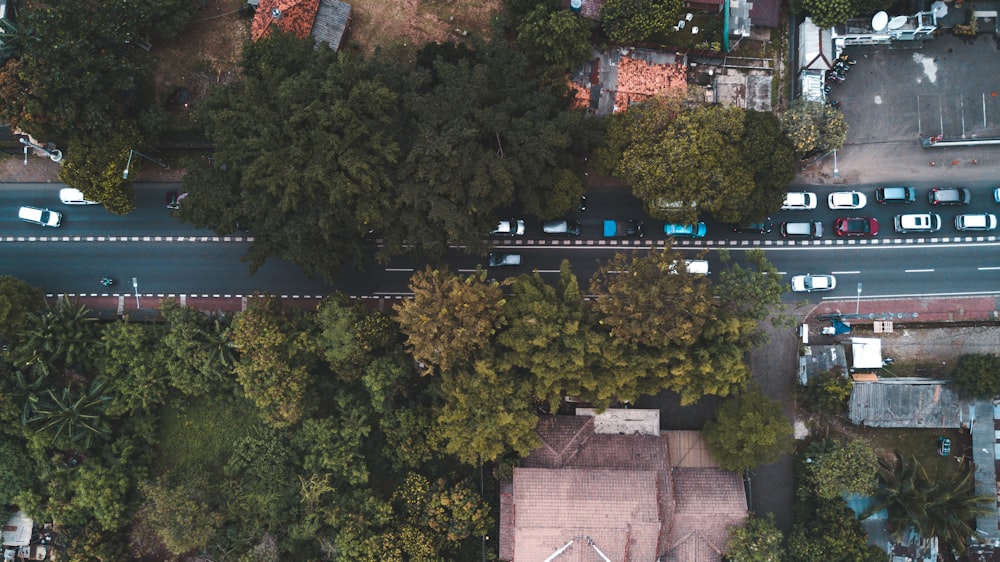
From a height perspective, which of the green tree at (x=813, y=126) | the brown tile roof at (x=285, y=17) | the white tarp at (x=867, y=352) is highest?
the brown tile roof at (x=285, y=17)

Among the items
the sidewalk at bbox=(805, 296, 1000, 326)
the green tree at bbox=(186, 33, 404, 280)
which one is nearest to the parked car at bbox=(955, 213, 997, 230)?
the sidewalk at bbox=(805, 296, 1000, 326)

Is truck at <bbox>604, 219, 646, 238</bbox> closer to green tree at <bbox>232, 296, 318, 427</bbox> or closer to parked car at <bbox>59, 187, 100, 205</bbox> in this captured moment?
green tree at <bbox>232, 296, 318, 427</bbox>

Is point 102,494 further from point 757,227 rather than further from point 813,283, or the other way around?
point 813,283

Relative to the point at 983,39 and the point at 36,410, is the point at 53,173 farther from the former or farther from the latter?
the point at 983,39

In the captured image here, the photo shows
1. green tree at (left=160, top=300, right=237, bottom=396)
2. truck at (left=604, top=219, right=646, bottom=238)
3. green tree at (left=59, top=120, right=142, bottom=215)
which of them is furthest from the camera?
truck at (left=604, top=219, right=646, bottom=238)

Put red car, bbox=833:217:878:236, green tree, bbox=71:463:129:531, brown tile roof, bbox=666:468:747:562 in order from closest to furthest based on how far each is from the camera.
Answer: brown tile roof, bbox=666:468:747:562 → green tree, bbox=71:463:129:531 → red car, bbox=833:217:878:236

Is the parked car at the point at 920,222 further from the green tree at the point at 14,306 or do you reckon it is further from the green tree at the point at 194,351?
the green tree at the point at 14,306

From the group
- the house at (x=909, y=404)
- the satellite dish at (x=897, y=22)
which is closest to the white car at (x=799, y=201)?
the satellite dish at (x=897, y=22)
